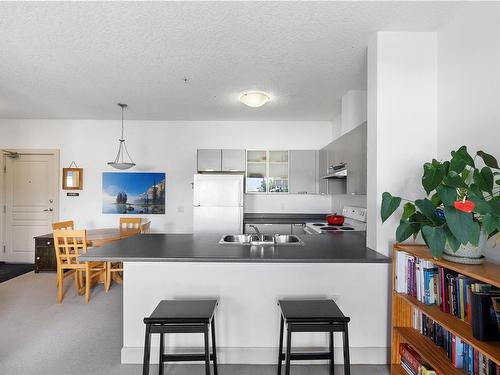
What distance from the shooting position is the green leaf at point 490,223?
50.3 inches

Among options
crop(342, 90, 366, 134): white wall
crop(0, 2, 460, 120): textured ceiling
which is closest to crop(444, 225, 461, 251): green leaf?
crop(0, 2, 460, 120): textured ceiling

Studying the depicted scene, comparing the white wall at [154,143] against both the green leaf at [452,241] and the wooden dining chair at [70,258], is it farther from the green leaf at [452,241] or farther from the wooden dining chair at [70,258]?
the green leaf at [452,241]

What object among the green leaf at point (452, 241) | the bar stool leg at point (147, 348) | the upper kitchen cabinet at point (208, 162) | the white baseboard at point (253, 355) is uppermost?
the upper kitchen cabinet at point (208, 162)

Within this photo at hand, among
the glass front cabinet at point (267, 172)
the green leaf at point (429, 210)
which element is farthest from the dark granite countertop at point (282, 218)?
the green leaf at point (429, 210)

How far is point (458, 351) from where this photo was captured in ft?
5.11

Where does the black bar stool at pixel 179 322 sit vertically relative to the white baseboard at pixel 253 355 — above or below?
above

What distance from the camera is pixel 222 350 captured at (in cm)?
217

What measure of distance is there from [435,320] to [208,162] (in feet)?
12.3

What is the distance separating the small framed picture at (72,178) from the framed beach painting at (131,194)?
1.29 feet

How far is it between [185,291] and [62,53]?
7.83 feet

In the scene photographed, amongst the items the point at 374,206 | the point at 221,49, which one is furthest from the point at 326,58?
the point at 374,206

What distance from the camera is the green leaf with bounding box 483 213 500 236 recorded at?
128 centimetres

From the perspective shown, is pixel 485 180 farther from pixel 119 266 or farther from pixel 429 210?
pixel 119 266

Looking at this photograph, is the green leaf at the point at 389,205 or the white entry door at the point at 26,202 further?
the white entry door at the point at 26,202
